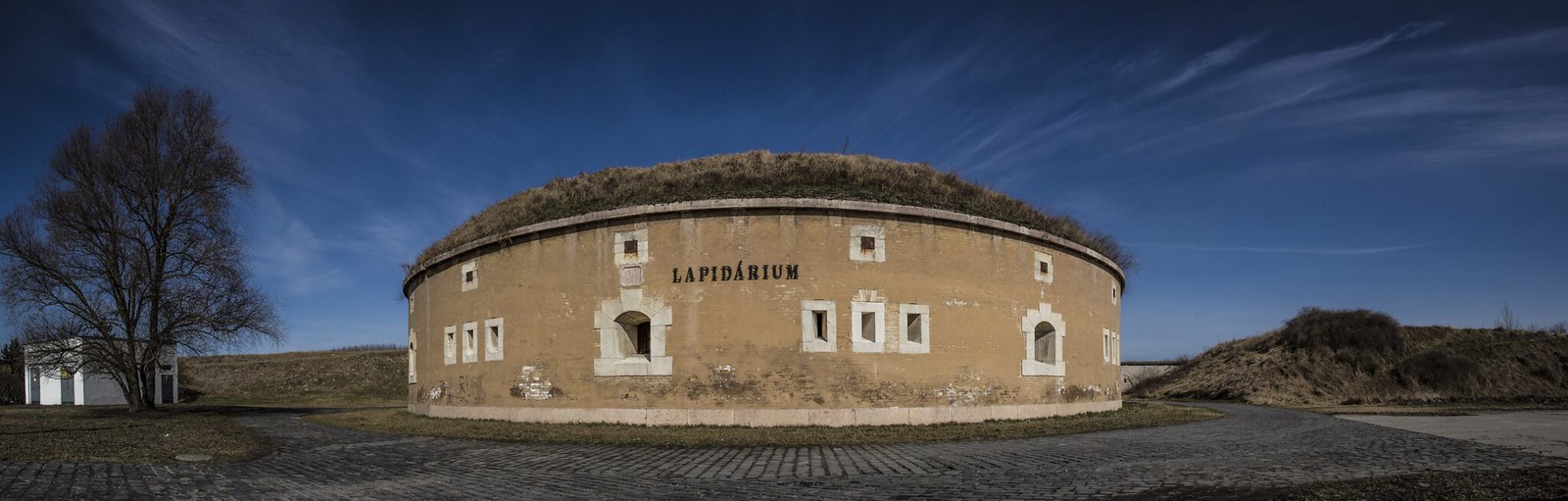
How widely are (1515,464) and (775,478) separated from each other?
799cm

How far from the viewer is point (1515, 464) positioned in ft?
28.9

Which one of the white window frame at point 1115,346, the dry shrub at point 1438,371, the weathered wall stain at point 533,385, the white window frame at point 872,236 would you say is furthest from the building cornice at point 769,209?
the dry shrub at point 1438,371

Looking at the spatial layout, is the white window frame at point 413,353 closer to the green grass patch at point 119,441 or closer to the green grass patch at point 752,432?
the green grass patch at point 119,441

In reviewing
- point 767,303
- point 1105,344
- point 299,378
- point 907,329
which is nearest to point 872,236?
point 907,329

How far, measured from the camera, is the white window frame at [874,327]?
50.9 feet

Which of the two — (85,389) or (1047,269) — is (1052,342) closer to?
(1047,269)

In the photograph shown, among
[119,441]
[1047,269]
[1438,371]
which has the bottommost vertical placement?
[1438,371]

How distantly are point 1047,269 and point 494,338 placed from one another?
12780mm

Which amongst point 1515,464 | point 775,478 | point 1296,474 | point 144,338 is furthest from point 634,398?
point 144,338

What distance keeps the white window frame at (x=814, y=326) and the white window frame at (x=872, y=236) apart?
1103mm

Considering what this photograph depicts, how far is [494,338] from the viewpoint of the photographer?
1856cm

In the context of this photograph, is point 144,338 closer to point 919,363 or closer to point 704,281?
point 704,281

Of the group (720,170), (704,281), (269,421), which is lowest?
(269,421)

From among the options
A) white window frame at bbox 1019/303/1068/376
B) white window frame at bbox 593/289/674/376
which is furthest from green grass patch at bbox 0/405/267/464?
white window frame at bbox 1019/303/1068/376
